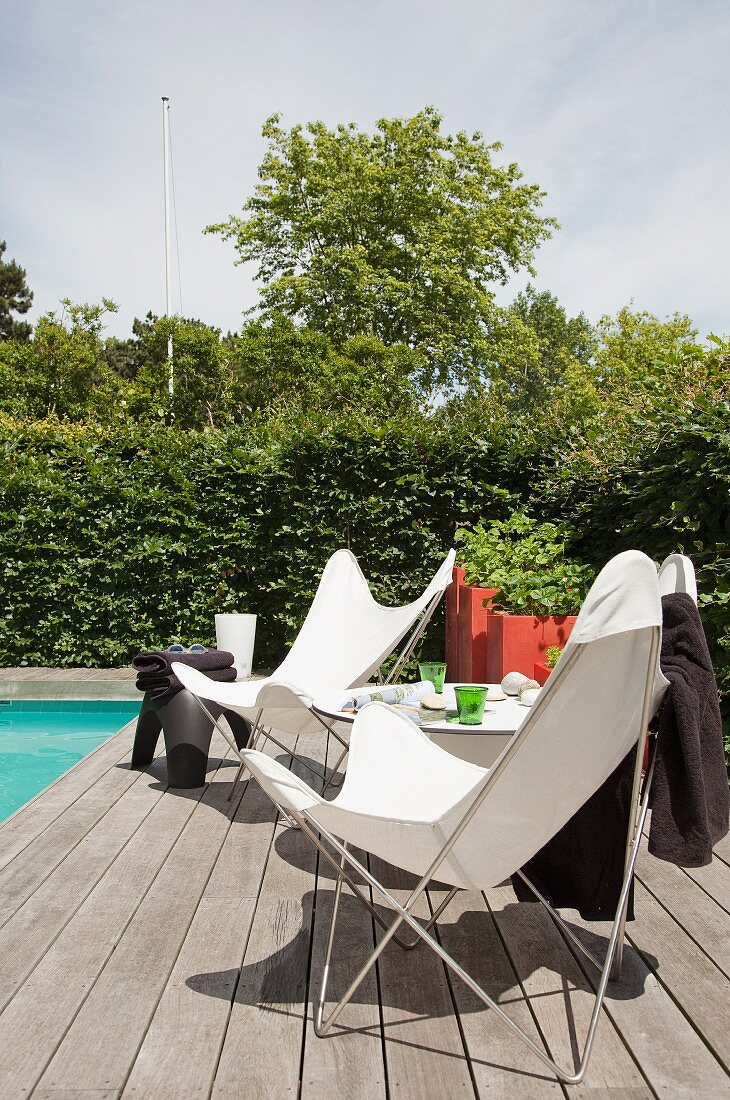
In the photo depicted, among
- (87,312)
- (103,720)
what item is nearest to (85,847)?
(103,720)

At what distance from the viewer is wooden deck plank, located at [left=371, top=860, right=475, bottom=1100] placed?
68.1 inches

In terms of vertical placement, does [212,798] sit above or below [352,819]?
below

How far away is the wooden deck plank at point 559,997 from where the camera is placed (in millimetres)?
1745

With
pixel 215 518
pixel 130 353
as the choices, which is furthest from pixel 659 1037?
pixel 130 353

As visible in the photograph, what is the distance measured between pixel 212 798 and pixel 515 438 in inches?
165

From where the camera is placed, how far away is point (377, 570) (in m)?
7.23

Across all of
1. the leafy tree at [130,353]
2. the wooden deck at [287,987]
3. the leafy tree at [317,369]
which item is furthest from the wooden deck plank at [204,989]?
the leafy tree at [130,353]

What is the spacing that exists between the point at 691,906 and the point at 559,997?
0.75 m

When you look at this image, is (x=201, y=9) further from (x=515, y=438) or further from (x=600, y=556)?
(x=600, y=556)

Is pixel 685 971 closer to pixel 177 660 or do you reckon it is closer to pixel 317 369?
pixel 177 660

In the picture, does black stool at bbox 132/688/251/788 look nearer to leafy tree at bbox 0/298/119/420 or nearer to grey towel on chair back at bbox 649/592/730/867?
grey towel on chair back at bbox 649/592/730/867

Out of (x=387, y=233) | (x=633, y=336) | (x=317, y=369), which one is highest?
(x=387, y=233)

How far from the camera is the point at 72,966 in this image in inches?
87.4

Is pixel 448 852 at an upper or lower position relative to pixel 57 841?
upper
